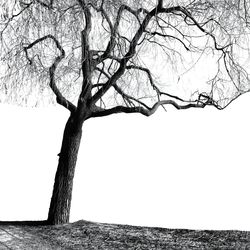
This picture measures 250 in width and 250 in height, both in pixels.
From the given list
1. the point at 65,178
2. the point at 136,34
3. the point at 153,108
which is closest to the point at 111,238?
the point at 65,178

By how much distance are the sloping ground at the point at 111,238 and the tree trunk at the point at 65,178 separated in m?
0.26

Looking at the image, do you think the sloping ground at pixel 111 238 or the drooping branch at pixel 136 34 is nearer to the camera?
the sloping ground at pixel 111 238

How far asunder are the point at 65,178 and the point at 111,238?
1.56 meters

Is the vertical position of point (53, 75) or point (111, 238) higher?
point (53, 75)

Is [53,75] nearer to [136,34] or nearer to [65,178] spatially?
[136,34]

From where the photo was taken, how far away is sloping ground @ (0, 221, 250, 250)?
7.95 metres

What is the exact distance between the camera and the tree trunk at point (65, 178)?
9.29 m

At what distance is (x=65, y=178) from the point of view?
9.31m

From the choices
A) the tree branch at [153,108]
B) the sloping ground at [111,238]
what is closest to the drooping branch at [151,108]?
the tree branch at [153,108]

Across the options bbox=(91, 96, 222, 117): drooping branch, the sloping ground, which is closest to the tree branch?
bbox=(91, 96, 222, 117): drooping branch

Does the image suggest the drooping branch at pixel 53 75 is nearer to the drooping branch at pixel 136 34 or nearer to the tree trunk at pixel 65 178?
the tree trunk at pixel 65 178

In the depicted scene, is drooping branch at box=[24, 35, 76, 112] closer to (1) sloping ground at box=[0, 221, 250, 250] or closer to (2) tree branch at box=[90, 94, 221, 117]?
(2) tree branch at box=[90, 94, 221, 117]

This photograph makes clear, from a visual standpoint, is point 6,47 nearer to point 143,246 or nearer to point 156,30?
point 156,30

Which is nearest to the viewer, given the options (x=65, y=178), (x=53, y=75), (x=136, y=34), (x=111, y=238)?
(x=111, y=238)
